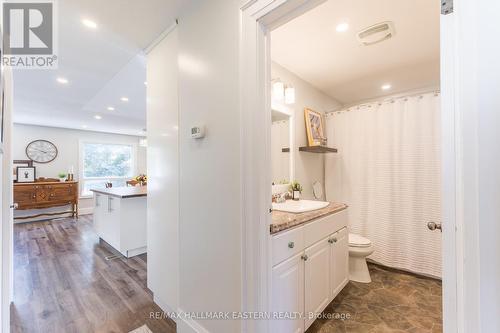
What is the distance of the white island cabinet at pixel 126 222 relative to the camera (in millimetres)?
2955

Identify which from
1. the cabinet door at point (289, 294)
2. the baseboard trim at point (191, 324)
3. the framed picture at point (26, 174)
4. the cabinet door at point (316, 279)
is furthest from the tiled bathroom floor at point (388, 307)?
the framed picture at point (26, 174)

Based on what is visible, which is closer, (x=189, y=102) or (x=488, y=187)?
(x=488, y=187)

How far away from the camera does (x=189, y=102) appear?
1.48m

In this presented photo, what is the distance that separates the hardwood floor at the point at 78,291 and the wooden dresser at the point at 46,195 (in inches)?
60.2

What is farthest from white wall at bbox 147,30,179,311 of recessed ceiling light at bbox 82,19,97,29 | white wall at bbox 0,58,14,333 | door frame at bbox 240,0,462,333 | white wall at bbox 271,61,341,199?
white wall at bbox 271,61,341,199

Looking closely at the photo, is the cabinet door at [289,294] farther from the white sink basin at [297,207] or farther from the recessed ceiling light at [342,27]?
the recessed ceiling light at [342,27]

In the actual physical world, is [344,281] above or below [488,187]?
below

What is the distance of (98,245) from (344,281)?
377 cm

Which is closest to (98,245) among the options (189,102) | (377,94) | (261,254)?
(189,102)

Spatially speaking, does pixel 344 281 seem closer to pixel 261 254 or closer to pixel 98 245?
pixel 261 254

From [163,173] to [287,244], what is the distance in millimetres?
1203

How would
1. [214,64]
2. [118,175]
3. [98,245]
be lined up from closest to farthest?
[214,64], [98,245], [118,175]

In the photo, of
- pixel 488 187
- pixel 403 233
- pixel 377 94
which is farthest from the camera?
pixel 377 94

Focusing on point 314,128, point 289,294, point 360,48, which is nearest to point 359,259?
point 289,294
